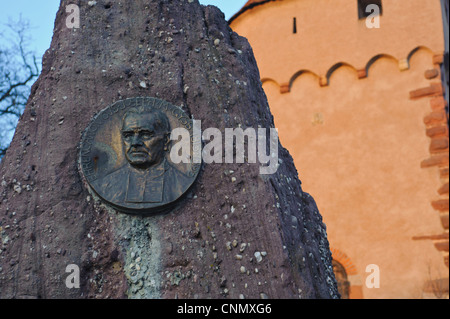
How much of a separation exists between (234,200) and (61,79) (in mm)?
1137

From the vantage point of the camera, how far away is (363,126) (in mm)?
9805

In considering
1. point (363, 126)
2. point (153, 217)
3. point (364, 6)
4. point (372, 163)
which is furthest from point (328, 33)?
point (153, 217)

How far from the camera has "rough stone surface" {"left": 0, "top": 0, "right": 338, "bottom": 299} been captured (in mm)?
2594

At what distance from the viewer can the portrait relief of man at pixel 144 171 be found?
8.91 feet

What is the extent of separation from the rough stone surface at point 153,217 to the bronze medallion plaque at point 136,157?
2.4 inches

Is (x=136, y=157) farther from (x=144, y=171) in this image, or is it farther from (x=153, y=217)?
(x=153, y=217)

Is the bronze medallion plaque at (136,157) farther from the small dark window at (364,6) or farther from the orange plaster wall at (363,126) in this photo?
the small dark window at (364,6)

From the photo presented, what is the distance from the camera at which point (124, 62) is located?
119 inches

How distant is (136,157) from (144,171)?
8 cm

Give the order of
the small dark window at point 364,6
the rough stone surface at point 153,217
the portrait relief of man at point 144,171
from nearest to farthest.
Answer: the rough stone surface at point 153,217
the portrait relief of man at point 144,171
the small dark window at point 364,6

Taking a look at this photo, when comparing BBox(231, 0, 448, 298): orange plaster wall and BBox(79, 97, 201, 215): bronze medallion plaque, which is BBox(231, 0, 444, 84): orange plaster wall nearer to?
BBox(231, 0, 448, 298): orange plaster wall

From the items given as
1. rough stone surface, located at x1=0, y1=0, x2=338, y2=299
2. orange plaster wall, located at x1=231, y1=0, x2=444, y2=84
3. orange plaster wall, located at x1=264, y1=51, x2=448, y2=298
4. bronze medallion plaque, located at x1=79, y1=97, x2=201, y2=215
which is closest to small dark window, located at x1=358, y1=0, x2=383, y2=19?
orange plaster wall, located at x1=231, y1=0, x2=444, y2=84

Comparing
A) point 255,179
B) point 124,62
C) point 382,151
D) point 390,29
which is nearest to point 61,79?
point 124,62

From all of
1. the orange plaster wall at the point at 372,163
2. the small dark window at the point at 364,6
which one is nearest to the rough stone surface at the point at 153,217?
the orange plaster wall at the point at 372,163
